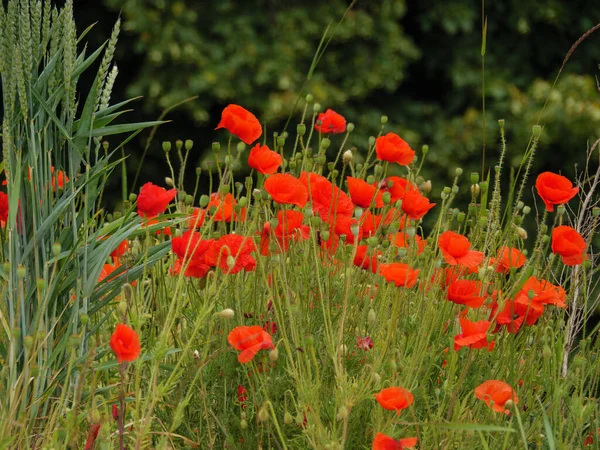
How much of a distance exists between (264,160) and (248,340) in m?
0.54

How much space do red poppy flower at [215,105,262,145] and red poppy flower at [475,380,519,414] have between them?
87 cm

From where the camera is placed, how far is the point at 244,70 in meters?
5.99

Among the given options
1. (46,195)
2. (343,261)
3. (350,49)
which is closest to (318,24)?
(350,49)

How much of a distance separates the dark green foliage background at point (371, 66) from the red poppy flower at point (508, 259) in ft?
11.6

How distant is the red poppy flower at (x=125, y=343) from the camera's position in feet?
4.96

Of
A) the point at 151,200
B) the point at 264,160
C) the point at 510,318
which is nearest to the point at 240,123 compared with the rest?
the point at 264,160

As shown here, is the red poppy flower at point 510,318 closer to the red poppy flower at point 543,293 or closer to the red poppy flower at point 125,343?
the red poppy flower at point 543,293

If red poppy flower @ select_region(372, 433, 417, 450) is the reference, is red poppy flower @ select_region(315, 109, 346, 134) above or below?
above

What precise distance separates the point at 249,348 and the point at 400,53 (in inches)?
181

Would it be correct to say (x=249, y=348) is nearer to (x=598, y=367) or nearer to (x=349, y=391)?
(x=349, y=391)

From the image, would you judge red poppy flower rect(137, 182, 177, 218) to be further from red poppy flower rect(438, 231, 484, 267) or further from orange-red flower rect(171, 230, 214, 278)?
red poppy flower rect(438, 231, 484, 267)

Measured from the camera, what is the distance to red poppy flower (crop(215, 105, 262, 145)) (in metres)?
2.30

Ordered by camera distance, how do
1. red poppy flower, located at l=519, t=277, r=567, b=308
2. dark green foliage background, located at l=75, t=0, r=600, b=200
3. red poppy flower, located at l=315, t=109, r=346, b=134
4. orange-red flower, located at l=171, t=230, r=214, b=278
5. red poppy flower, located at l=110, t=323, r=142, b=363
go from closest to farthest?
red poppy flower, located at l=110, t=323, r=142, b=363
orange-red flower, located at l=171, t=230, r=214, b=278
red poppy flower, located at l=519, t=277, r=567, b=308
red poppy flower, located at l=315, t=109, r=346, b=134
dark green foliage background, located at l=75, t=0, r=600, b=200

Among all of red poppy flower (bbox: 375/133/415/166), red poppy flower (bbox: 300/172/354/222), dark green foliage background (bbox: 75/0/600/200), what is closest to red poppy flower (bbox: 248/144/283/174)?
red poppy flower (bbox: 300/172/354/222)
